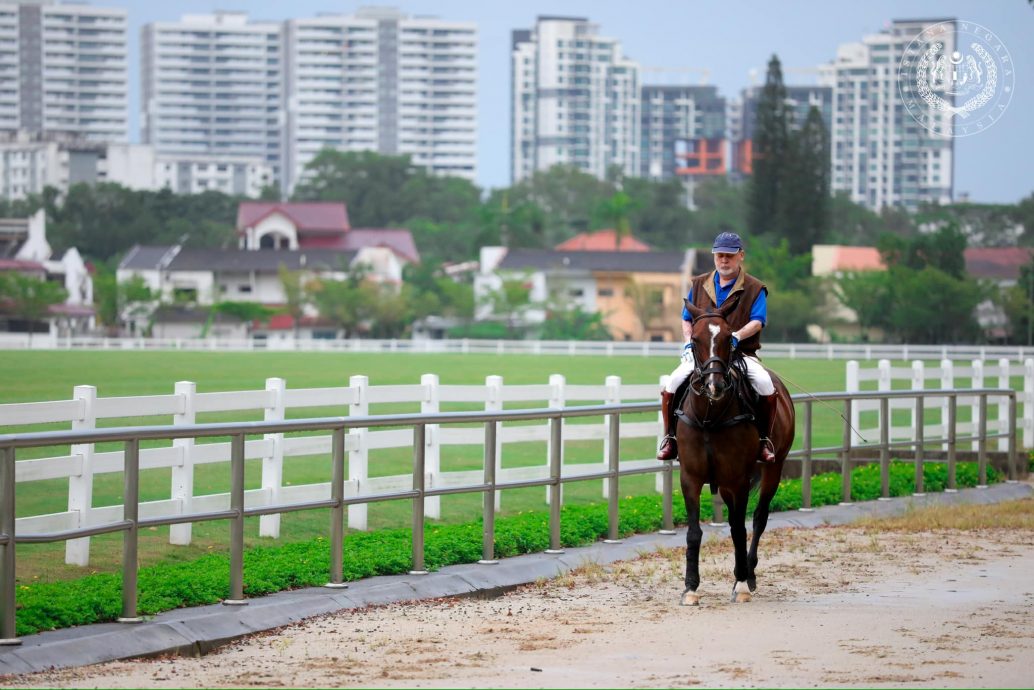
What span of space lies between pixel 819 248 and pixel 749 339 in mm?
97673

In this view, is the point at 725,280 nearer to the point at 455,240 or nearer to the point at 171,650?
the point at 171,650

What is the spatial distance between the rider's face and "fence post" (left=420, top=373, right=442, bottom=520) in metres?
5.22

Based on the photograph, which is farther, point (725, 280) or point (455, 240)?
point (455, 240)

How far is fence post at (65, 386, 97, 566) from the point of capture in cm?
1242

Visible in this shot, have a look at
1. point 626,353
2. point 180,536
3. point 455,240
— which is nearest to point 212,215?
point 455,240

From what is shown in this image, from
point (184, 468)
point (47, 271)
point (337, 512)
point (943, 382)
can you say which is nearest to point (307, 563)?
point (337, 512)

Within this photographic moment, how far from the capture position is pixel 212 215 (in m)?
A: 153

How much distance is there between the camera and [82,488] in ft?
41.4

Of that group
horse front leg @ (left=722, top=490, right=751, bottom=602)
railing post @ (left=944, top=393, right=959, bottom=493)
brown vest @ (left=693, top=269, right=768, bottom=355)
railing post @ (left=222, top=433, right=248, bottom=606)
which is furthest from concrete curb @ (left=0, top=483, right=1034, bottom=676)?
railing post @ (left=944, top=393, right=959, bottom=493)

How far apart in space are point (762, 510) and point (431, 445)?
17.3 feet

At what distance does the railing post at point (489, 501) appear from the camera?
41.4 feet

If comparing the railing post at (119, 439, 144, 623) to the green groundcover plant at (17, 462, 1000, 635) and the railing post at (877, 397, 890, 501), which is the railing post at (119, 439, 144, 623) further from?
the railing post at (877, 397, 890, 501)

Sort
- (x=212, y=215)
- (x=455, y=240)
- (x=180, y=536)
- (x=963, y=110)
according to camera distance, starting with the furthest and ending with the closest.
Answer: (x=212, y=215) < (x=455, y=240) < (x=963, y=110) < (x=180, y=536)

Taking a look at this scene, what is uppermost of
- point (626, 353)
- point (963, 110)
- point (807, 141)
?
point (807, 141)
